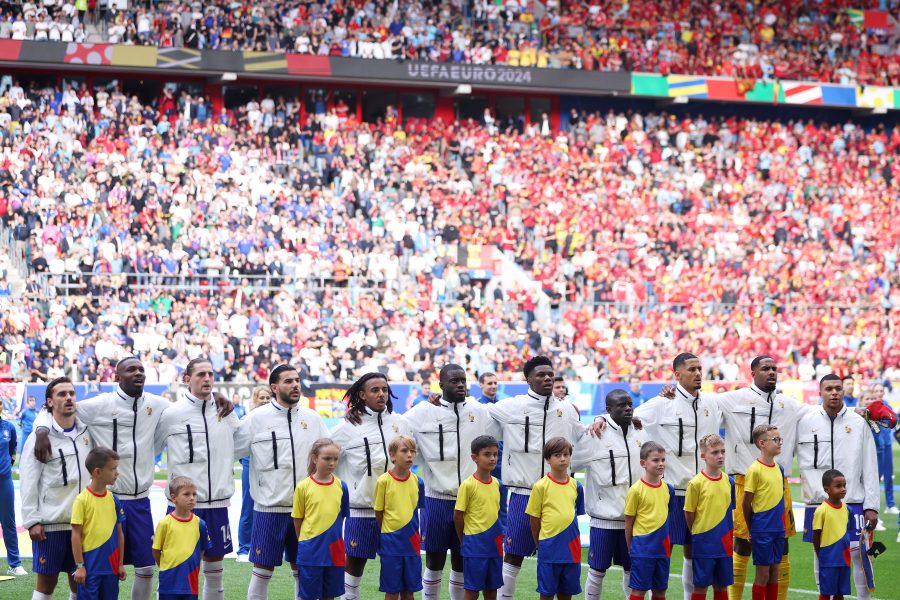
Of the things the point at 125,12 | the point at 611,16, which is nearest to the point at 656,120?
the point at 611,16

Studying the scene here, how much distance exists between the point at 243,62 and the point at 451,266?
789 centimetres

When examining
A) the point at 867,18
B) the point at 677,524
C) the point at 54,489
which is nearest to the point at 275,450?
the point at 54,489

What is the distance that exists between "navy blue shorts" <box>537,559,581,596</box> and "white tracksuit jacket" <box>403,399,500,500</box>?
1.02m

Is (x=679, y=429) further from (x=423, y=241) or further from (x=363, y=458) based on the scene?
(x=423, y=241)

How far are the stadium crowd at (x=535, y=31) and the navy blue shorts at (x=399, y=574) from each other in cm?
2587

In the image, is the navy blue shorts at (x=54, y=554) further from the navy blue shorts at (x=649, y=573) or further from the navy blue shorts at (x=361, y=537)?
the navy blue shorts at (x=649, y=573)

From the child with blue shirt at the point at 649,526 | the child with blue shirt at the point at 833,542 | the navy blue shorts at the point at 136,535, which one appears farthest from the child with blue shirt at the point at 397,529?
the child with blue shirt at the point at 833,542

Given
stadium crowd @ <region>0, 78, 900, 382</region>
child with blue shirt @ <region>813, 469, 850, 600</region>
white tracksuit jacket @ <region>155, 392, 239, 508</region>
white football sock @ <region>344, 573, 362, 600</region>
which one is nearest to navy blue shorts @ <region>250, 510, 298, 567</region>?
white tracksuit jacket @ <region>155, 392, 239, 508</region>

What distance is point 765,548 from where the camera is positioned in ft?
36.0

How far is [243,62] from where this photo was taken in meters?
34.8

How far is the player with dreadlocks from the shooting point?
1054cm

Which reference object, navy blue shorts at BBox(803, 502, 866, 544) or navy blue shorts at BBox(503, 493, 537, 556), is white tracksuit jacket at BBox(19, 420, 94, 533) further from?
navy blue shorts at BBox(803, 502, 866, 544)

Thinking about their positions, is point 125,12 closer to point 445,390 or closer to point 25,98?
point 25,98

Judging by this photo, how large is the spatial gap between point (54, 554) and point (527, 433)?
377 cm
